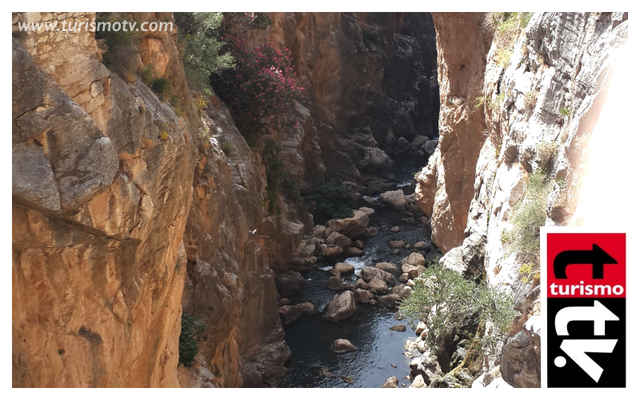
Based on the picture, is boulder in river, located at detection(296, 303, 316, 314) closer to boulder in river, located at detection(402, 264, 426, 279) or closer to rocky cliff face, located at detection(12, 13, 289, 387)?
boulder in river, located at detection(402, 264, 426, 279)

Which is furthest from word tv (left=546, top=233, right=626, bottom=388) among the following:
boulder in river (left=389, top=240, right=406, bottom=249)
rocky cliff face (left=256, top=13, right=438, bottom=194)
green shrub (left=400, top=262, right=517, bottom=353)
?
rocky cliff face (left=256, top=13, right=438, bottom=194)

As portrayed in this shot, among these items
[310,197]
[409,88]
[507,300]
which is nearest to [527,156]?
[507,300]

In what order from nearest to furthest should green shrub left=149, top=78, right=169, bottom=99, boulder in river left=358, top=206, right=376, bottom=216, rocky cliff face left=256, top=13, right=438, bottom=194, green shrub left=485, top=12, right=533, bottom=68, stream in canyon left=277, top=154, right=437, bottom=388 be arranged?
green shrub left=149, top=78, right=169, bottom=99 → green shrub left=485, top=12, right=533, bottom=68 → stream in canyon left=277, top=154, right=437, bottom=388 → boulder in river left=358, top=206, right=376, bottom=216 → rocky cliff face left=256, top=13, right=438, bottom=194

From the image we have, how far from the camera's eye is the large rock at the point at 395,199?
111 feet

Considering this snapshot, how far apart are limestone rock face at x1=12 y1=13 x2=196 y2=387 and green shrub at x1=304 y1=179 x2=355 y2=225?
71.8 ft

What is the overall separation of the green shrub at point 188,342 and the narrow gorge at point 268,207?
49 mm

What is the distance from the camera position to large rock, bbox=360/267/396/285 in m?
25.5

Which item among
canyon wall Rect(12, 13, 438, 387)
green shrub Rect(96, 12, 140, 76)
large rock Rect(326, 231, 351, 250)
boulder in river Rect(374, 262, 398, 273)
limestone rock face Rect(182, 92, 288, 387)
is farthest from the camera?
large rock Rect(326, 231, 351, 250)

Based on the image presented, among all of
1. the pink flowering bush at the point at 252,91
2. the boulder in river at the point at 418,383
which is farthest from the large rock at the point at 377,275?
the pink flowering bush at the point at 252,91

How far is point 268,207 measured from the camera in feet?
79.6

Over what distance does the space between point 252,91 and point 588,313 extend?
1783 centimetres

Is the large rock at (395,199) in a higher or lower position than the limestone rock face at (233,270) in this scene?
higher

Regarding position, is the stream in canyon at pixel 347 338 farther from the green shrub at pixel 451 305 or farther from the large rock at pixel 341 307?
the green shrub at pixel 451 305

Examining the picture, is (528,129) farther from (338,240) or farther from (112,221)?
(338,240)
